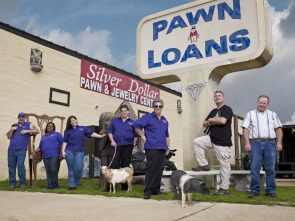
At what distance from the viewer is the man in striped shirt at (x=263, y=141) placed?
15.7 ft

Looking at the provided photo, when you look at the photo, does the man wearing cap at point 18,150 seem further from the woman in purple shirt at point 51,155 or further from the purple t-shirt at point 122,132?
the purple t-shirt at point 122,132

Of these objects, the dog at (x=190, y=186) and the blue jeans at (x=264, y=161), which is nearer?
the dog at (x=190, y=186)

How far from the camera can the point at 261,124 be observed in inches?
192

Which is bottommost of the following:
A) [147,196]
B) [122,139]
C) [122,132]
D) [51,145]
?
[147,196]

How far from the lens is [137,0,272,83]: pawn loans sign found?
21.3 feet

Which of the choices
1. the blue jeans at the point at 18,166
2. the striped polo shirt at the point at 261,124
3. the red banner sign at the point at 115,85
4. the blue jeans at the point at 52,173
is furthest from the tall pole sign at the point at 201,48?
the red banner sign at the point at 115,85

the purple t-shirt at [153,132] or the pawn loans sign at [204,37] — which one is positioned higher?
the pawn loans sign at [204,37]

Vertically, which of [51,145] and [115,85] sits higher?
[115,85]

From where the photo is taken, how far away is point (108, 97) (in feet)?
48.9

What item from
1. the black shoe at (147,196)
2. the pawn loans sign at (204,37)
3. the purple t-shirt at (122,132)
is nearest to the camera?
the black shoe at (147,196)

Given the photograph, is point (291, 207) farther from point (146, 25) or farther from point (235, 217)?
point (146, 25)

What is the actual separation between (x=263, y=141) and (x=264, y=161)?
0.35 metres

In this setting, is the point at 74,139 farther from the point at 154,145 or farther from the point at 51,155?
the point at 154,145

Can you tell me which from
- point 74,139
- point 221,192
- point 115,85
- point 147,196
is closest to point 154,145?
point 147,196
